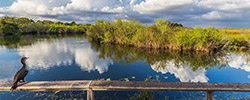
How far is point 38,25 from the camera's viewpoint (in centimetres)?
7100

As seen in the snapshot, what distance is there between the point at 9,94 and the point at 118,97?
196 inches

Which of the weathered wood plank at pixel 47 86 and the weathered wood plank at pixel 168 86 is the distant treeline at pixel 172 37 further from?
the weathered wood plank at pixel 47 86

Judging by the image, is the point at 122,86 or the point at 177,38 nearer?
the point at 122,86

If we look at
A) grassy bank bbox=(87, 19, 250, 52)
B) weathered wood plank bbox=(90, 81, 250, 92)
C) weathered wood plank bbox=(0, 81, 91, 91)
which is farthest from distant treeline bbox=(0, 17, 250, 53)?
weathered wood plank bbox=(0, 81, 91, 91)

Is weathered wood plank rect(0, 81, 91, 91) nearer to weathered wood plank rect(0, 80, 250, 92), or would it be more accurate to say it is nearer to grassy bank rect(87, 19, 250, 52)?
weathered wood plank rect(0, 80, 250, 92)

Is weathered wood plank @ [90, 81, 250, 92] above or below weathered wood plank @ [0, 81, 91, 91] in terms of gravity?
below

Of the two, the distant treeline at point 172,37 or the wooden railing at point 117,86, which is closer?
the wooden railing at point 117,86

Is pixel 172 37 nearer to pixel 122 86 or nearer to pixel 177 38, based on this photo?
pixel 177 38

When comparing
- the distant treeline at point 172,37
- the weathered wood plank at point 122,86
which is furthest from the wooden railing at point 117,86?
the distant treeline at point 172,37

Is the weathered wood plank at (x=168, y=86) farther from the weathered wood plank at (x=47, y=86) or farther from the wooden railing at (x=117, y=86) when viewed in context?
the weathered wood plank at (x=47, y=86)

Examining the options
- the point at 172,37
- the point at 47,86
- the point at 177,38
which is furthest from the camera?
the point at 172,37

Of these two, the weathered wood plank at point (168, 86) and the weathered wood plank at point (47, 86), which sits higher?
the weathered wood plank at point (47, 86)

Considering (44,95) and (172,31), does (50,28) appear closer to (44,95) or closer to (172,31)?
(172,31)

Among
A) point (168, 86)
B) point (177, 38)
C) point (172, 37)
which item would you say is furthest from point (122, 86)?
point (172, 37)
